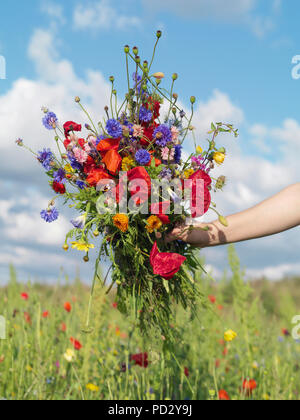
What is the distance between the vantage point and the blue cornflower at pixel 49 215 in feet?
5.90

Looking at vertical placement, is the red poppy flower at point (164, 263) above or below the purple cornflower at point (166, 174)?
below

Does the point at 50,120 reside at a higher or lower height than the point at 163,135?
higher

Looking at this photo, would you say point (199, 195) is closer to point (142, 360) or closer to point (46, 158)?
point (46, 158)

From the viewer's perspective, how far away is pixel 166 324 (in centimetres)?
184

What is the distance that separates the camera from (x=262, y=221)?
6.26 ft

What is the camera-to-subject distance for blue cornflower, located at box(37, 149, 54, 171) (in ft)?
6.11

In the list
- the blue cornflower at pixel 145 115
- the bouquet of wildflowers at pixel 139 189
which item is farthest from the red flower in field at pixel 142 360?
the blue cornflower at pixel 145 115

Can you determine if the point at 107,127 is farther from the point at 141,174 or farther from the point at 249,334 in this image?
the point at 249,334

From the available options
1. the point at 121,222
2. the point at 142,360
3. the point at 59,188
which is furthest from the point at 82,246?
the point at 142,360

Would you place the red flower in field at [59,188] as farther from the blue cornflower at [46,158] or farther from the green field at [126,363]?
the green field at [126,363]

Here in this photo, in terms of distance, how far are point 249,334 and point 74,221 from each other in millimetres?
2475

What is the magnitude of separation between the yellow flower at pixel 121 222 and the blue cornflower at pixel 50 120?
1.99 ft

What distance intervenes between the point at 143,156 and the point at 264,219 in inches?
26.3
